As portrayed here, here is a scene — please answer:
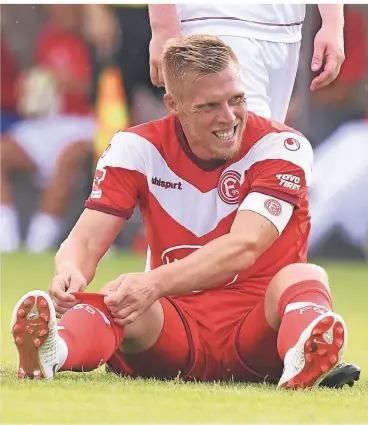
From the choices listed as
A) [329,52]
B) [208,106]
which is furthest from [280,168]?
[329,52]

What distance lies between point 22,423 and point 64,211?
34.6ft

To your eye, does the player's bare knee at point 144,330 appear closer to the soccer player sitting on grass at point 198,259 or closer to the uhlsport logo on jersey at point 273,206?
the soccer player sitting on grass at point 198,259

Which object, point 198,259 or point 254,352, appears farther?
point 254,352

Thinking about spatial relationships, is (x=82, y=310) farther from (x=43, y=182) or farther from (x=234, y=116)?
(x=43, y=182)

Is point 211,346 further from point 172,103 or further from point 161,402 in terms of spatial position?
point 172,103

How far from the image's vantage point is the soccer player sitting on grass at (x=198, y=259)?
5.12 metres

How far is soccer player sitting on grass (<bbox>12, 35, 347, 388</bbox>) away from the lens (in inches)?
201

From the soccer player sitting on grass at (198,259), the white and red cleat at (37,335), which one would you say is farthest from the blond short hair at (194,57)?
the white and red cleat at (37,335)

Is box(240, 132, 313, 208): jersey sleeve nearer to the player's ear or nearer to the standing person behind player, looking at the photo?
the player's ear

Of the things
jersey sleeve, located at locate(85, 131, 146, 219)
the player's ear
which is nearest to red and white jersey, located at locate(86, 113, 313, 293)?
jersey sleeve, located at locate(85, 131, 146, 219)

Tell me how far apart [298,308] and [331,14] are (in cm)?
198

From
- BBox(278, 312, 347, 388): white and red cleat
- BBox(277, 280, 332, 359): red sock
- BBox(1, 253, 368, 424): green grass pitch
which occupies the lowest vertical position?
BBox(1, 253, 368, 424): green grass pitch

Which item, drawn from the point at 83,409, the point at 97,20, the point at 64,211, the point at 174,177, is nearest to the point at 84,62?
the point at 97,20

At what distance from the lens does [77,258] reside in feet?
18.0
